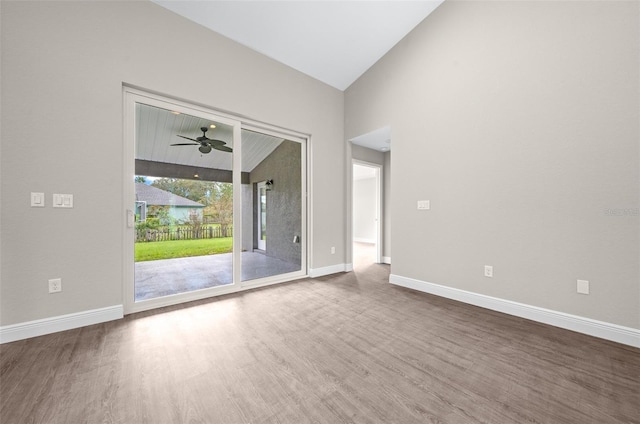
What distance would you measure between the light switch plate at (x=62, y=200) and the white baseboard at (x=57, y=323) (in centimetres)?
103

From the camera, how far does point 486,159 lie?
2904mm

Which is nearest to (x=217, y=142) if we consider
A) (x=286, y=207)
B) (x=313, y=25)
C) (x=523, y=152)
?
(x=286, y=207)

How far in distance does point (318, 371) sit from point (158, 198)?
102 inches

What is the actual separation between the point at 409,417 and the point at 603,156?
2760 mm

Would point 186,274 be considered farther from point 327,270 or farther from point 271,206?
point 327,270

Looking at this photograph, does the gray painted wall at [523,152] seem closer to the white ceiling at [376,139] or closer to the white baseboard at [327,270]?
the white ceiling at [376,139]

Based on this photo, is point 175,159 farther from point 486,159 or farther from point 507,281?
point 507,281

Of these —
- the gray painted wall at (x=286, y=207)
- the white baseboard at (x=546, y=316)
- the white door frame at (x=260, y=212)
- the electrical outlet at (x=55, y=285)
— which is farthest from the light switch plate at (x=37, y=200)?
the white baseboard at (x=546, y=316)

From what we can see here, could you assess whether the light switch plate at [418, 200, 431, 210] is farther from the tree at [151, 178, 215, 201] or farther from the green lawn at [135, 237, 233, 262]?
the tree at [151, 178, 215, 201]

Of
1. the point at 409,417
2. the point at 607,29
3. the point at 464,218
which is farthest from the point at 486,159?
the point at 409,417

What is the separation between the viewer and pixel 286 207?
4289mm

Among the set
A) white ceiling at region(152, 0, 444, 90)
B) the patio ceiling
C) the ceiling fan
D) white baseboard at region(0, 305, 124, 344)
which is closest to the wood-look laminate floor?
white baseboard at region(0, 305, 124, 344)

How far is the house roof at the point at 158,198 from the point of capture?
279 cm

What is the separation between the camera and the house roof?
9.14ft
